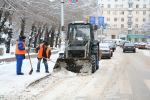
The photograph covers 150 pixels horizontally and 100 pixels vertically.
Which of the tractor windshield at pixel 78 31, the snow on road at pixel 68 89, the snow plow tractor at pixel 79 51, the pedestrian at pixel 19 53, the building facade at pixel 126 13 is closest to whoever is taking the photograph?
the snow on road at pixel 68 89

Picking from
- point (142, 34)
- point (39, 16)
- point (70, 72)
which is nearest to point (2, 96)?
point (70, 72)

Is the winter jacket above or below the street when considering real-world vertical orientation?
above

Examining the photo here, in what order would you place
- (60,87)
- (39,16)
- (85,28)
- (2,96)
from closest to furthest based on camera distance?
(2,96), (60,87), (85,28), (39,16)

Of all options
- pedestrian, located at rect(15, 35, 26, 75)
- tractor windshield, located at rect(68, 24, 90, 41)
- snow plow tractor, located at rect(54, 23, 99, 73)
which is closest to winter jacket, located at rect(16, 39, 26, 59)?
pedestrian, located at rect(15, 35, 26, 75)

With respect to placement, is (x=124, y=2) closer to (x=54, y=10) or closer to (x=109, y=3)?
(x=109, y=3)

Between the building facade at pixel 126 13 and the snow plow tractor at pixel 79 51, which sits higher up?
the building facade at pixel 126 13

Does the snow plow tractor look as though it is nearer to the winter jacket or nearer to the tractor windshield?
the tractor windshield

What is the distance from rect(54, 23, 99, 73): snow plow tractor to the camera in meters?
23.3

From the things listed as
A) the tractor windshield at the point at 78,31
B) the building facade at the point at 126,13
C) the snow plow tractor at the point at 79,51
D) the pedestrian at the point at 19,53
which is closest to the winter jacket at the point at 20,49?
the pedestrian at the point at 19,53

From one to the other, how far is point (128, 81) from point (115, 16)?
150143 mm

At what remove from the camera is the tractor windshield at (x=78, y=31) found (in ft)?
82.2

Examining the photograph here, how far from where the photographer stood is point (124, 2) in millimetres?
166750

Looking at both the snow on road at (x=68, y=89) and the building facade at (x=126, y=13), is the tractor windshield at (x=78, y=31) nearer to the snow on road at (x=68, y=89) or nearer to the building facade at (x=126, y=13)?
the snow on road at (x=68, y=89)

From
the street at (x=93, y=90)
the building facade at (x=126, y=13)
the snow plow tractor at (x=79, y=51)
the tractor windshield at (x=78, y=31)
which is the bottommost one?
the street at (x=93, y=90)
